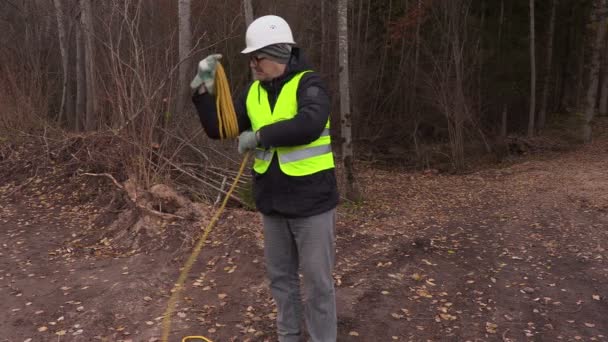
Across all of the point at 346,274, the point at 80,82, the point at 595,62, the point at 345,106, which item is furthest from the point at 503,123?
the point at 346,274

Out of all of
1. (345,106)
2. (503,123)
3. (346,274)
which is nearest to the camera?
(346,274)

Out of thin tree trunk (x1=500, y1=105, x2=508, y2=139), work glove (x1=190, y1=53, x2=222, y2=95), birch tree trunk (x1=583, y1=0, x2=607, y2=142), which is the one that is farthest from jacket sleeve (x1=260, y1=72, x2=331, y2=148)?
birch tree trunk (x1=583, y1=0, x2=607, y2=142)

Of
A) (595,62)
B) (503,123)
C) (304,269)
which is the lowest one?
(503,123)

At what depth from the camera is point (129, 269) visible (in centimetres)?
472

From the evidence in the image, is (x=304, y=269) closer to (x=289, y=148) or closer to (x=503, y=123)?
(x=289, y=148)

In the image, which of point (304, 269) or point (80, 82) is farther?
point (80, 82)

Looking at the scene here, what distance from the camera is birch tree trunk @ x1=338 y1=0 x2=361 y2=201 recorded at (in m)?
7.86

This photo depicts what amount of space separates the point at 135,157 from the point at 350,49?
12286 mm

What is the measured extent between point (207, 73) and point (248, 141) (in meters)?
0.42

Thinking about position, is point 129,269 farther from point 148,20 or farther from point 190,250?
point 148,20

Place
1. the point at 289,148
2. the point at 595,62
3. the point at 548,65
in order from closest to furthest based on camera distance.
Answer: the point at 289,148
the point at 595,62
the point at 548,65

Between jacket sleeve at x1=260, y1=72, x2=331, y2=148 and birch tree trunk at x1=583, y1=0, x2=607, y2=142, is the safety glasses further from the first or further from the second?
birch tree trunk at x1=583, y1=0, x2=607, y2=142

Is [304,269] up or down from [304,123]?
down

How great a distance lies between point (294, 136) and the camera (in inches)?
102
